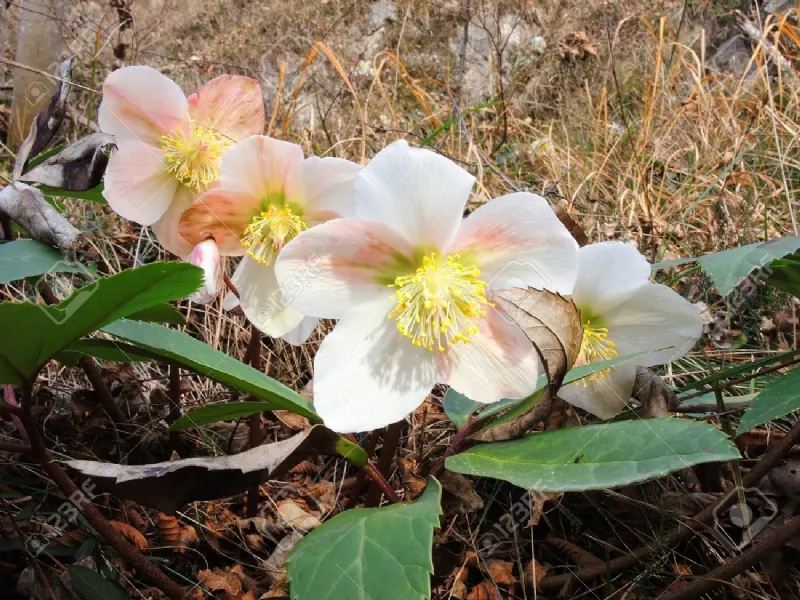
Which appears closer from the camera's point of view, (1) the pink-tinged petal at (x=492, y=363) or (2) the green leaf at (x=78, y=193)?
(1) the pink-tinged petal at (x=492, y=363)

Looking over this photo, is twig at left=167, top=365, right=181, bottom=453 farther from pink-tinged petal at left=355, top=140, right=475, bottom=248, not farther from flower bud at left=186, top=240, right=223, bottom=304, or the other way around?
pink-tinged petal at left=355, top=140, right=475, bottom=248

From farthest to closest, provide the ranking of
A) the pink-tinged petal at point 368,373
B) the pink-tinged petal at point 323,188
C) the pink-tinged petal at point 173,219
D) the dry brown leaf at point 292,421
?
the dry brown leaf at point 292,421
the pink-tinged petal at point 173,219
the pink-tinged petal at point 323,188
the pink-tinged petal at point 368,373

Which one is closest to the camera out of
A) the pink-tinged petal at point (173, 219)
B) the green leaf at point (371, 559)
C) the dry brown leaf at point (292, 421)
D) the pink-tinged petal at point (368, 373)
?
the green leaf at point (371, 559)

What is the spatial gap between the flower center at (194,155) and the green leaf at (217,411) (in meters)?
0.29

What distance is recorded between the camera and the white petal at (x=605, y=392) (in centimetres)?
72

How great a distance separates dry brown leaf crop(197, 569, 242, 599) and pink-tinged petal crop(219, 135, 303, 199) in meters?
0.41

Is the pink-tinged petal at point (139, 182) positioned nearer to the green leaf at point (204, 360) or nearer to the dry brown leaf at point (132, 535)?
the green leaf at point (204, 360)

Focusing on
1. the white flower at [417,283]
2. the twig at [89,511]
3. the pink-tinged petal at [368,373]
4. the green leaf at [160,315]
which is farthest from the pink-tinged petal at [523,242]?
the twig at [89,511]

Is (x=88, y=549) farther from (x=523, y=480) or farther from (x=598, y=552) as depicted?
(x=598, y=552)

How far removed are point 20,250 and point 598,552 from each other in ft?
2.41

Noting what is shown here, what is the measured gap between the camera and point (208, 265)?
2.23ft

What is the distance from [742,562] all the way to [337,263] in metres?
0.50

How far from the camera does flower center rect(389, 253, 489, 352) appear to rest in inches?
24.8

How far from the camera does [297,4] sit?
4145 millimetres
